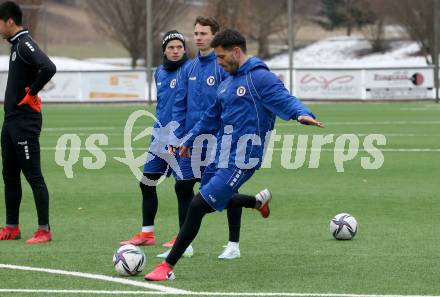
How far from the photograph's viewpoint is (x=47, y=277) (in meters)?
9.00

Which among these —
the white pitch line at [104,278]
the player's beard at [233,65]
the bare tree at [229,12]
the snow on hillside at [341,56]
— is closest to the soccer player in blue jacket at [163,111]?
the white pitch line at [104,278]

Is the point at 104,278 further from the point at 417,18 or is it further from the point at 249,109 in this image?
the point at 417,18

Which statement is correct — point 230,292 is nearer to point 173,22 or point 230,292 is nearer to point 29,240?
point 29,240

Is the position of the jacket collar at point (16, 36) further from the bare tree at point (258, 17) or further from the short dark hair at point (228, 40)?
the bare tree at point (258, 17)

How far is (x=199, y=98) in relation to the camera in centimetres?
1020

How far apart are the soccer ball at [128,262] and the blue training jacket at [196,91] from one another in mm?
1354

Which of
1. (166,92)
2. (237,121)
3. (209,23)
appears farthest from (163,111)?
(237,121)

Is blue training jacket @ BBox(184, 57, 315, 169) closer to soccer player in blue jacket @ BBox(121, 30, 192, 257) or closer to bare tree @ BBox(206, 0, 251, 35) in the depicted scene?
soccer player in blue jacket @ BBox(121, 30, 192, 257)

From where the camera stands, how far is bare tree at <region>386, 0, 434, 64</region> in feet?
208

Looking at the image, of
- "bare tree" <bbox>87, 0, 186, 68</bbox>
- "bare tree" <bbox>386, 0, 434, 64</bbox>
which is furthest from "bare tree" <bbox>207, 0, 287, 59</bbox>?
"bare tree" <bbox>386, 0, 434, 64</bbox>

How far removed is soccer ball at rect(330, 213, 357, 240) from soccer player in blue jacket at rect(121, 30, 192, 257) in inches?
62.7

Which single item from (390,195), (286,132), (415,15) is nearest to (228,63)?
(390,195)

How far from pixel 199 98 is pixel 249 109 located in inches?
50.6

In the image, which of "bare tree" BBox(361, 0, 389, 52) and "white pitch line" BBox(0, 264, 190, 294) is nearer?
"white pitch line" BBox(0, 264, 190, 294)
